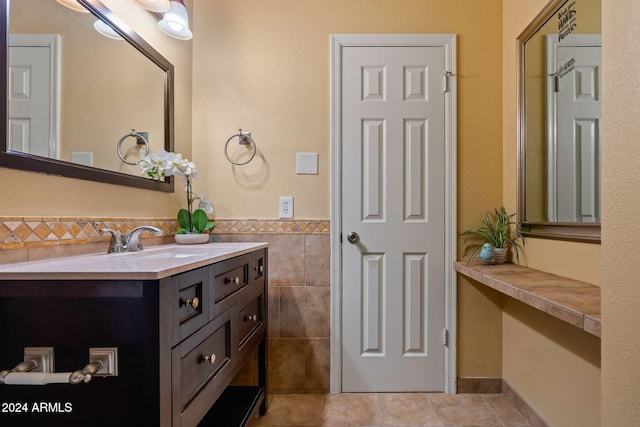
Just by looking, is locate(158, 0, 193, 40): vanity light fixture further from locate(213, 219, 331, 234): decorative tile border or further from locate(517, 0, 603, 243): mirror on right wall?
locate(517, 0, 603, 243): mirror on right wall

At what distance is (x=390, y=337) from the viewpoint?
2.01 meters

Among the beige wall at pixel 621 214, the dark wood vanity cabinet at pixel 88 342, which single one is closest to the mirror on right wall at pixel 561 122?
the beige wall at pixel 621 214

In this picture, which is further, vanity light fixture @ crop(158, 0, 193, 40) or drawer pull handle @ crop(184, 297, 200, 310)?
vanity light fixture @ crop(158, 0, 193, 40)

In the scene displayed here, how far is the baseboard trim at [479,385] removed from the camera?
→ 79.1 inches

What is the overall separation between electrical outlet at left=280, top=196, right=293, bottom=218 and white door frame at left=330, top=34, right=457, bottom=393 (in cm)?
25

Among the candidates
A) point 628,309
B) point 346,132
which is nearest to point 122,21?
point 346,132

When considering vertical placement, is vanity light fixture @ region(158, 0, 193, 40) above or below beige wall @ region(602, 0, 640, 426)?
above

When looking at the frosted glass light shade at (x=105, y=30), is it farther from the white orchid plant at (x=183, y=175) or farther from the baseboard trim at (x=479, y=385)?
the baseboard trim at (x=479, y=385)

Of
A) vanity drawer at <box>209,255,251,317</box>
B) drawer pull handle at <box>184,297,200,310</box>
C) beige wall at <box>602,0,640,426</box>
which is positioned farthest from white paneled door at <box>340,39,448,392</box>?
beige wall at <box>602,0,640,426</box>

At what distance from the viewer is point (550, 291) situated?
122 centimetres

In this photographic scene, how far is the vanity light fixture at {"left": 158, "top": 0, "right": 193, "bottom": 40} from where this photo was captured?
1.69m

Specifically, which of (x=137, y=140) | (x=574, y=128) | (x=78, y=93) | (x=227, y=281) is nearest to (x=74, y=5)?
(x=78, y=93)

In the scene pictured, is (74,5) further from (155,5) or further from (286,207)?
(286,207)

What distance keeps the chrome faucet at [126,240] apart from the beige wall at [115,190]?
109 millimetres
